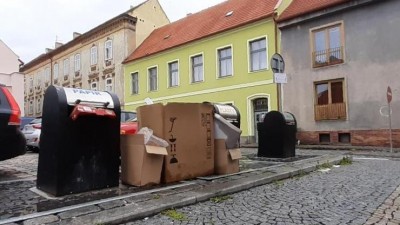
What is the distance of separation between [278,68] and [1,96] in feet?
23.7

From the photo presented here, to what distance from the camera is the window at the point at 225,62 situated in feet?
74.9

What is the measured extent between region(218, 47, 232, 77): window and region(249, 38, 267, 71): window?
172 centimetres

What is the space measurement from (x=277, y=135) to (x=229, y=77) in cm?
1290

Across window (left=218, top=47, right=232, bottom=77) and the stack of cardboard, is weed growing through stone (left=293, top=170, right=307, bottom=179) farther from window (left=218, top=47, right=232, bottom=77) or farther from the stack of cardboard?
window (left=218, top=47, right=232, bottom=77)

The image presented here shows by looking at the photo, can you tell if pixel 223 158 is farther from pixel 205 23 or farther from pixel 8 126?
pixel 205 23

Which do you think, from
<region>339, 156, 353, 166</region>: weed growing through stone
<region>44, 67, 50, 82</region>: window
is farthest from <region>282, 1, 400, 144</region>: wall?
<region>44, 67, 50, 82</region>: window

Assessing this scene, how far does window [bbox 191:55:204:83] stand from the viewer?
24.7m

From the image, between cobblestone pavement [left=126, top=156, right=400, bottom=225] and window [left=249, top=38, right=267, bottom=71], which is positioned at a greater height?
window [left=249, top=38, right=267, bottom=71]

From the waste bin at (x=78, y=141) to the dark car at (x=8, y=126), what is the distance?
117 centimetres

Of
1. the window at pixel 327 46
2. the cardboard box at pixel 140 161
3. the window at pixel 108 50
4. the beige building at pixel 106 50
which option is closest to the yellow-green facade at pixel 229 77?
the window at pixel 327 46

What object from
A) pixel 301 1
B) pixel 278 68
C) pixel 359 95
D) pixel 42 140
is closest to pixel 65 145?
pixel 42 140

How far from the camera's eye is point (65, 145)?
17.0 ft

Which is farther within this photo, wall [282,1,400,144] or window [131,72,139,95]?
window [131,72,139,95]

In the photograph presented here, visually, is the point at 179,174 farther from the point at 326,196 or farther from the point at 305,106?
the point at 305,106
